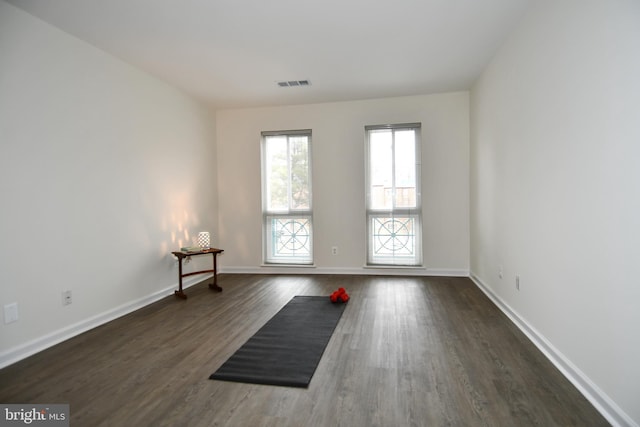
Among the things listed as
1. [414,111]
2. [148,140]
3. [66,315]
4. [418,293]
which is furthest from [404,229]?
[66,315]

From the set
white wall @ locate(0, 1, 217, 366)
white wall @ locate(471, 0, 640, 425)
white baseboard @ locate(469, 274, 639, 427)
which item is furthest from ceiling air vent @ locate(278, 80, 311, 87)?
white baseboard @ locate(469, 274, 639, 427)

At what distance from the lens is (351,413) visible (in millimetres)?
1765

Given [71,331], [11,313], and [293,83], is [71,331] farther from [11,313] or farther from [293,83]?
[293,83]

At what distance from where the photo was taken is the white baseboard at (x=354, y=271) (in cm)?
486

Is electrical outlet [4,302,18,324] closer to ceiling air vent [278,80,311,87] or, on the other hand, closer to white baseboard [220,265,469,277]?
white baseboard [220,265,469,277]

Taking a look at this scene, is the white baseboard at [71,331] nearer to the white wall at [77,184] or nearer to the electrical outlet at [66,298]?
the white wall at [77,184]

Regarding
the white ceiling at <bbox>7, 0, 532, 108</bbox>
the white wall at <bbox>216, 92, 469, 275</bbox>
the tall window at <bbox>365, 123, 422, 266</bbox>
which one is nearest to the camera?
the white ceiling at <bbox>7, 0, 532, 108</bbox>

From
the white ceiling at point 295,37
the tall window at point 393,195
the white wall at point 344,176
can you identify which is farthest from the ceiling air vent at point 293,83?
the tall window at point 393,195

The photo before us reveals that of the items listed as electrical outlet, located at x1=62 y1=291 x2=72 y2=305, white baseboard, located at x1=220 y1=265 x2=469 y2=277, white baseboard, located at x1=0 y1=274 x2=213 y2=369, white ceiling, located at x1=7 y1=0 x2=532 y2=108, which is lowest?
white baseboard, located at x1=0 y1=274 x2=213 y2=369

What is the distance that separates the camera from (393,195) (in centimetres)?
497

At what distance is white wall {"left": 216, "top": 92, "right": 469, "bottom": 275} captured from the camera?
4797mm

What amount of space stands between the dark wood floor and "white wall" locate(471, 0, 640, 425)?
28cm

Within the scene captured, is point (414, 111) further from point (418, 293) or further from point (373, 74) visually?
point (418, 293)

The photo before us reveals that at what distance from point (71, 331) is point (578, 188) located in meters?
3.89
